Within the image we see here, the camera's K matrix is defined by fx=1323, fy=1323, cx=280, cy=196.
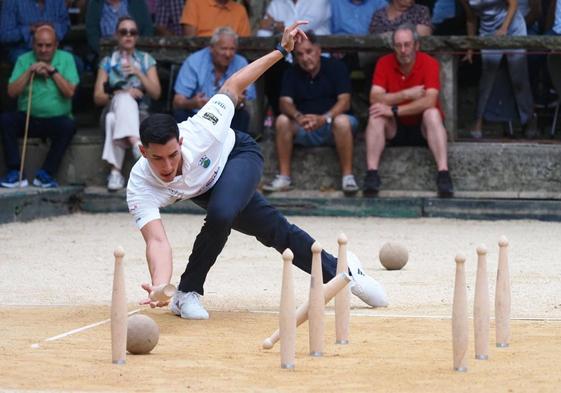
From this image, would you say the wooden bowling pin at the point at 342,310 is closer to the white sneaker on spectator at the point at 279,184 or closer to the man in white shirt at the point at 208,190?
the man in white shirt at the point at 208,190

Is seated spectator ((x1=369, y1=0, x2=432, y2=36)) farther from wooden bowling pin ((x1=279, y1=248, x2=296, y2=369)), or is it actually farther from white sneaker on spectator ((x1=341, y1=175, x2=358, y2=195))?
wooden bowling pin ((x1=279, y1=248, x2=296, y2=369))

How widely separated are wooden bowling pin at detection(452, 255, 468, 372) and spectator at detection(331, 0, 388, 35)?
8626 mm

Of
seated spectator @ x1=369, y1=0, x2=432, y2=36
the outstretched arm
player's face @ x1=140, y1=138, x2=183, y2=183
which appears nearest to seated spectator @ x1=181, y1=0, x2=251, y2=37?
seated spectator @ x1=369, y1=0, x2=432, y2=36

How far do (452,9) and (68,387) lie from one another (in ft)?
33.0

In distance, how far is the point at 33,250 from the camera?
11.8 meters

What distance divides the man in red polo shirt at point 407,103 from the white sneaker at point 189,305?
19.3 ft

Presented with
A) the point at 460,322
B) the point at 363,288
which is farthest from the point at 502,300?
the point at 363,288

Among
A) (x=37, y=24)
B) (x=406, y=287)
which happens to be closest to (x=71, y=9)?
(x=37, y=24)

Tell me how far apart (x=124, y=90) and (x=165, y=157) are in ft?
22.2

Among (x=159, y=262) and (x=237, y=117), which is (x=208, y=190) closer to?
(x=159, y=262)

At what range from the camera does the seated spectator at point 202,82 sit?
13.8 m

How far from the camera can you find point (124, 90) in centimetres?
1413

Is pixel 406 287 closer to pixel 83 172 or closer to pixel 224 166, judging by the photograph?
pixel 224 166

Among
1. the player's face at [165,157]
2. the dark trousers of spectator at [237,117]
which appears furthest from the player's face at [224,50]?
the player's face at [165,157]
